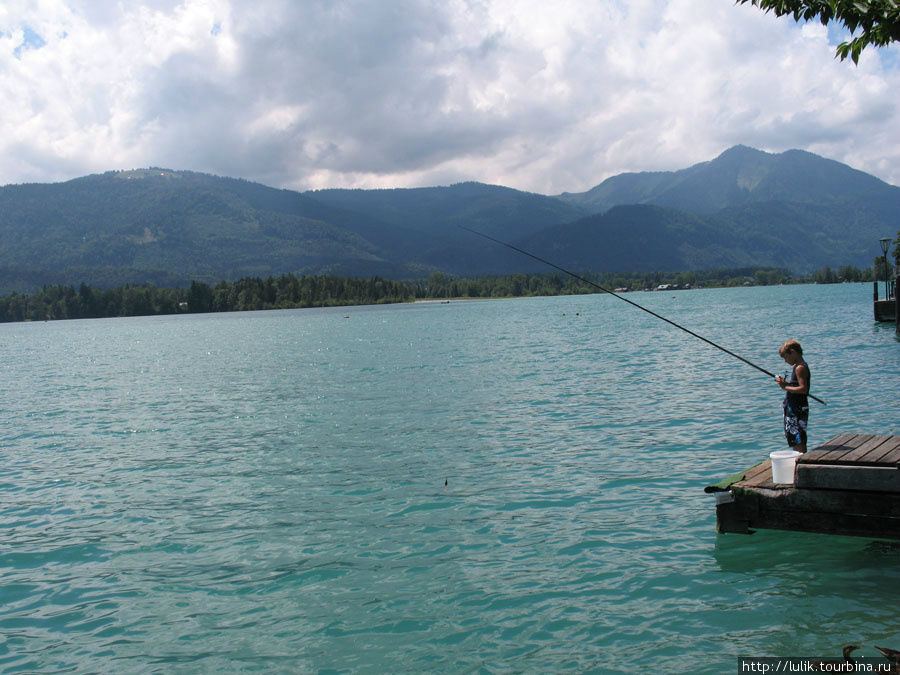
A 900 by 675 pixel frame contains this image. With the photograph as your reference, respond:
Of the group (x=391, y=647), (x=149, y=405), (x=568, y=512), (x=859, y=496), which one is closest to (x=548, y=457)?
(x=568, y=512)

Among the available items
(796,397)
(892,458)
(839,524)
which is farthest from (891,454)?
(796,397)

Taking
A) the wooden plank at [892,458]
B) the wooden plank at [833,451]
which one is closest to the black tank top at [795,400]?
the wooden plank at [833,451]

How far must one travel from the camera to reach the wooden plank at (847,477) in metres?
9.95

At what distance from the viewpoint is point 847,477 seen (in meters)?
10.2

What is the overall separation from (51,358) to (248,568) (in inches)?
2783

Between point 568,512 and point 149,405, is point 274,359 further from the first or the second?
point 568,512

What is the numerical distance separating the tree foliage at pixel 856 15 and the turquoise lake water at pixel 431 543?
702 cm

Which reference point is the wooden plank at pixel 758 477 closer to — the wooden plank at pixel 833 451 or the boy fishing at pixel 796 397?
the wooden plank at pixel 833 451

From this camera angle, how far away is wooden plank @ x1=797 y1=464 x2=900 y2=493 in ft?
32.6

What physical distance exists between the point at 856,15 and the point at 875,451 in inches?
240

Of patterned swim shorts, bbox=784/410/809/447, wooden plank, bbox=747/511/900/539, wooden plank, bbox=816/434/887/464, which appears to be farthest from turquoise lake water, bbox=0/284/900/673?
patterned swim shorts, bbox=784/410/809/447

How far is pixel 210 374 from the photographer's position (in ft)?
153

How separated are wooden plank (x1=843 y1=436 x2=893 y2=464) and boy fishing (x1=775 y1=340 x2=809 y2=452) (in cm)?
147

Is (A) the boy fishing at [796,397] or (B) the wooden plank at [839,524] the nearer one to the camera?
(B) the wooden plank at [839,524]
